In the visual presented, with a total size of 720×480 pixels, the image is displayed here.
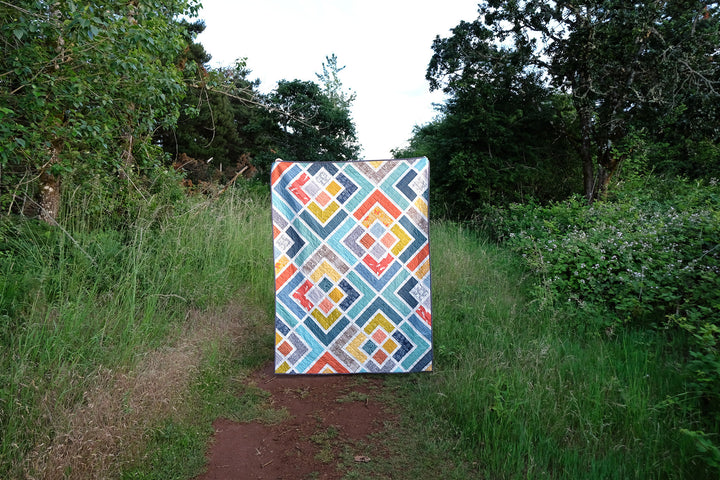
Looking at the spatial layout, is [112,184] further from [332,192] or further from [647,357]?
[647,357]

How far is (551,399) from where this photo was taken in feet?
8.14

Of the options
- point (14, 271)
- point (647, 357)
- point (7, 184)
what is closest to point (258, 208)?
point (7, 184)

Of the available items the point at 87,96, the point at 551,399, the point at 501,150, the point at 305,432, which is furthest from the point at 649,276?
the point at 501,150

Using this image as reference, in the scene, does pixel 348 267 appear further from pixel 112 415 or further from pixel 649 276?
pixel 649 276

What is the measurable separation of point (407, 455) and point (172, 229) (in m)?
3.36

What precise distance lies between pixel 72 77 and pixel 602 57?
9.36 m

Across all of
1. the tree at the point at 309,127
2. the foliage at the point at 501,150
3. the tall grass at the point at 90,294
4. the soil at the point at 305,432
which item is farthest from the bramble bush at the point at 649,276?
the tree at the point at 309,127

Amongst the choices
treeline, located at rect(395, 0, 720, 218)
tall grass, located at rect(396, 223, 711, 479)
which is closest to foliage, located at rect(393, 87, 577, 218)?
treeline, located at rect(395, 0, 720, 218)

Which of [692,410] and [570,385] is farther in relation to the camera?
[570,385]

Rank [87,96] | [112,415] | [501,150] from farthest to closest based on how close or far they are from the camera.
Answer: [501,150] → [87,96] → [112,415]

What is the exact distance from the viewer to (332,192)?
10.6ft

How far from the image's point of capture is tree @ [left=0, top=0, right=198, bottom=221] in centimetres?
279

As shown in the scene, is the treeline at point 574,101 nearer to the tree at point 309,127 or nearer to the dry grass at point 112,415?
the tree at point 309,127

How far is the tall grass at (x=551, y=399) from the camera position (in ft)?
6.90
